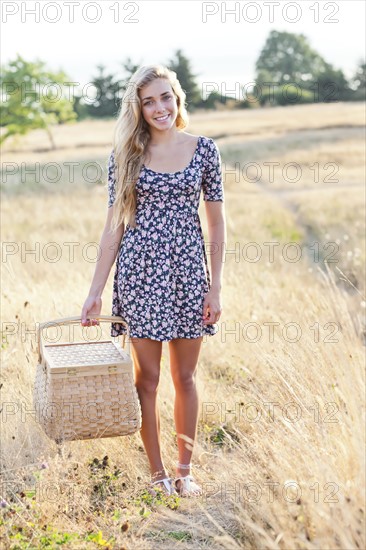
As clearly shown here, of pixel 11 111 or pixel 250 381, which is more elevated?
pixel 11 111

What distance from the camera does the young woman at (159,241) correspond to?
390cm

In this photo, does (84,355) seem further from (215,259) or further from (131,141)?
(131,141)

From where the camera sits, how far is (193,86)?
152ft

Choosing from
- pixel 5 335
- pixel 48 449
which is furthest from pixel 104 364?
pixel 5 335

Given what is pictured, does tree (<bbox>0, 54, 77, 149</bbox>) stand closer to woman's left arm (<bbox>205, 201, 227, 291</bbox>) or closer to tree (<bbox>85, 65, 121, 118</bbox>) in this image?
tree (<bbox>85, 65, 121, 118</bbox>)

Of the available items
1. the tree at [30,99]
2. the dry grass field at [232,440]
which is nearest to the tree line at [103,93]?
the tree at [30,99]

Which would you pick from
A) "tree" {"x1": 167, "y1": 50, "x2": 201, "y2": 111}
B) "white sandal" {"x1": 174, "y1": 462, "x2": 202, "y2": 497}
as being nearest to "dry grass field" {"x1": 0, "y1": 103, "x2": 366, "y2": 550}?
"white sandal" {"x1": 174, "y1": 462, "x2": 202, "y2": 497}

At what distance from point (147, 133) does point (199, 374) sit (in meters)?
2.01

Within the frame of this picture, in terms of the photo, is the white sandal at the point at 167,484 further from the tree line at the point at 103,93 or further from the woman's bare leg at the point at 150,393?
the tree line at the point at 103,93

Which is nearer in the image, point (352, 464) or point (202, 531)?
point (352, 464)

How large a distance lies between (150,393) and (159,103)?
4.64ft

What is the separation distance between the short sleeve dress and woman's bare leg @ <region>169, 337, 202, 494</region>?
0.27 ft

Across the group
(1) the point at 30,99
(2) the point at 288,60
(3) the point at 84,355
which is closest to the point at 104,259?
(3) the point at 84,355

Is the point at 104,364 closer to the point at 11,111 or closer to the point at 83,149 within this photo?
the point at 83,149
